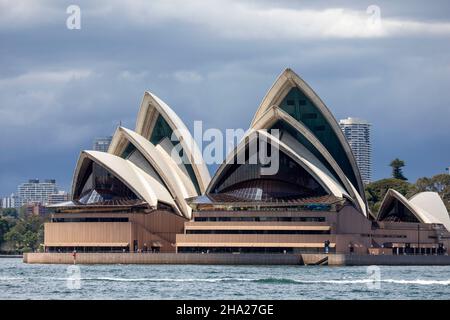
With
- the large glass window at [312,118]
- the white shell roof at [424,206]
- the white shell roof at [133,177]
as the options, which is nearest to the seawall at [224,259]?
the white shell roof at [133,177]

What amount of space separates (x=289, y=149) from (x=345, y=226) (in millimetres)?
8537

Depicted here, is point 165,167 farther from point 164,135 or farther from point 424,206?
point 424,206

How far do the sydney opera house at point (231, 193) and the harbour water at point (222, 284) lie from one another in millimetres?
13302

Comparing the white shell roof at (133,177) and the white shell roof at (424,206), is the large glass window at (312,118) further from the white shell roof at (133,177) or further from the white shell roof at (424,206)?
the white shell roof at (133,177)

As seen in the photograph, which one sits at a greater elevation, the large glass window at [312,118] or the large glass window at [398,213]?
the large glass window at [312,118]

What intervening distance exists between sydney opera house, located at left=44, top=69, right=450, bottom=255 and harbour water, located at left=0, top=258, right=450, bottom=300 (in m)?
13.3

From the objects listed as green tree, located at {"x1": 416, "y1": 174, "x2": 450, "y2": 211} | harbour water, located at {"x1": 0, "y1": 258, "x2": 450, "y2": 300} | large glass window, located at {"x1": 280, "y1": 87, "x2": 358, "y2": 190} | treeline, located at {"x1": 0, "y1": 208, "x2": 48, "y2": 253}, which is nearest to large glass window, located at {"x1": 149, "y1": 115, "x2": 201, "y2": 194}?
large glass window, located at {"x1": 280, "y1": 87, "x2": 358, "y2": 190}

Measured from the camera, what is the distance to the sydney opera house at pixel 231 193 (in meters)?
110

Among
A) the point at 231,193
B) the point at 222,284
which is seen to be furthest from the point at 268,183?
the point at 222,284

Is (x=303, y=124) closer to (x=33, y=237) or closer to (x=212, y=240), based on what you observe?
(x=212, y=240)

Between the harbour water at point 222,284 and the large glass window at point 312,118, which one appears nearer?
the harbour water at point 222,284

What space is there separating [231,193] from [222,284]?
40.3 m

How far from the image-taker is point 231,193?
373ft
